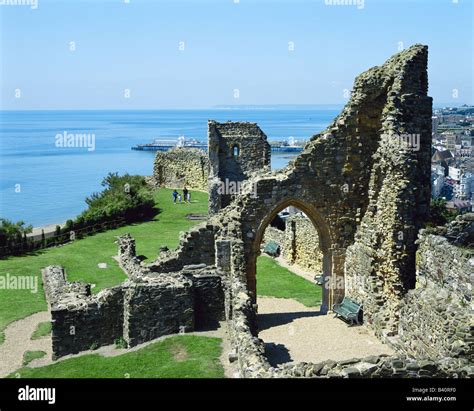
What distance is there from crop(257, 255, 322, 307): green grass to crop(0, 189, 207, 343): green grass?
5.42 m

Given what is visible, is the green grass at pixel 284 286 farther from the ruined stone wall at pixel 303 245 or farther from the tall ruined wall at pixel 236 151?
the tall ruined wall at pixel 236 151

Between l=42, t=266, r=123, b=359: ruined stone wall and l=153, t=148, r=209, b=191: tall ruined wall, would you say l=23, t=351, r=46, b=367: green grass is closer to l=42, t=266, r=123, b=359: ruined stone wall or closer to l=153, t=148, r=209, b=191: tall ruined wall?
l=42, t=266, r=123, b=359: ruined stone wall

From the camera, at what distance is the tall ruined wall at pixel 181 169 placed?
53.8m

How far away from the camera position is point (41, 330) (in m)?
19.2

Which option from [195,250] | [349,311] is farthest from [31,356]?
[349,311]

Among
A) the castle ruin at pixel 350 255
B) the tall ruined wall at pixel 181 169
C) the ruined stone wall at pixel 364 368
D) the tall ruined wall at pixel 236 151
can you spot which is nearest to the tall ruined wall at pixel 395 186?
the castle ruin at pixel 350 255

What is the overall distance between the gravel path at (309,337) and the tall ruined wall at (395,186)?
753mm

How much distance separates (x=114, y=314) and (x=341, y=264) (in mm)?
8001

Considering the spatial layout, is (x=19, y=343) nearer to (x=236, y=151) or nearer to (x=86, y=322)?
(x=86, y=322)

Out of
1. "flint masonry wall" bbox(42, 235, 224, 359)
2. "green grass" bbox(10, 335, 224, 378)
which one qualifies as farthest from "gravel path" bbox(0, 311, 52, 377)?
"flint masonry wall" bbox(42, 235, 224, 359)

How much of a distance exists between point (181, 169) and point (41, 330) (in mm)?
36735

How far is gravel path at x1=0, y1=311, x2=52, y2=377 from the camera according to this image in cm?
1669
